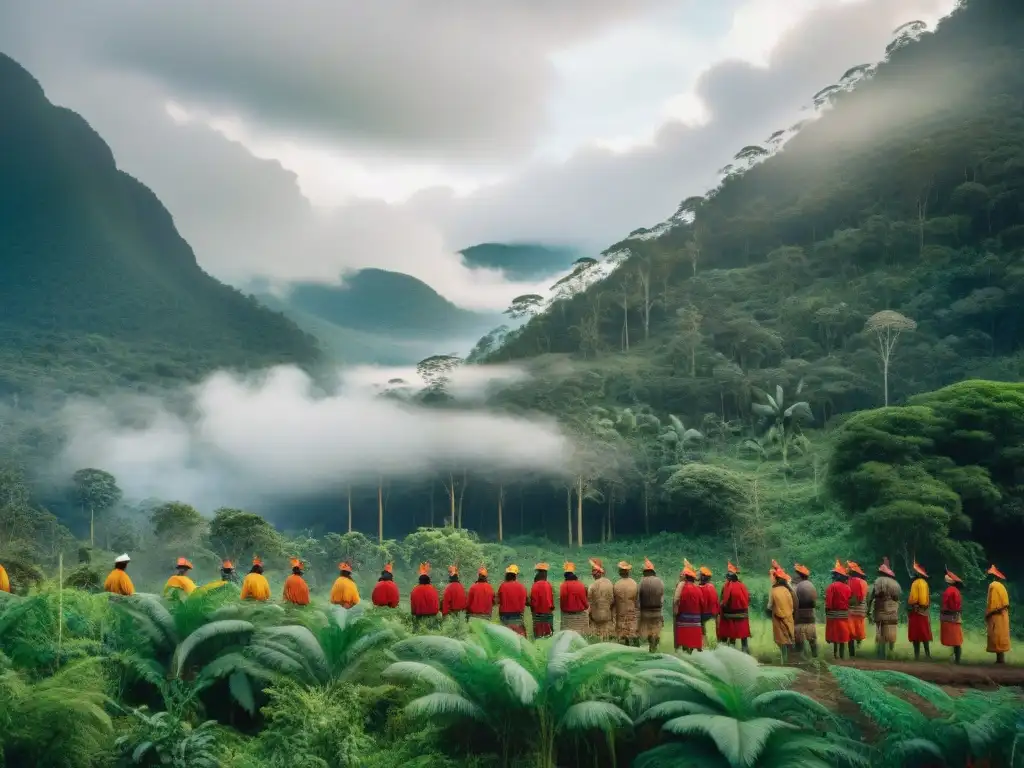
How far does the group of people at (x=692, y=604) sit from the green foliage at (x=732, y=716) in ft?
12.1

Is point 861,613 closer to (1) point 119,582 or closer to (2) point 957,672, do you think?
(2) point 957,672

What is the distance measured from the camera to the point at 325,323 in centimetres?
8181

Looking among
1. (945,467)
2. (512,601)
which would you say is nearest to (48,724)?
(512,601)

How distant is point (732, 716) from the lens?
24.9 feet

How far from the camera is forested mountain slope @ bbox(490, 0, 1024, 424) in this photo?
137 feet

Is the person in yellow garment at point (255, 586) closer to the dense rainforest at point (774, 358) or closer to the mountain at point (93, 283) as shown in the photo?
the dense rainforest at point (774, 358)

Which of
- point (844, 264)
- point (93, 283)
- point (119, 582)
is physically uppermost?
point (93, 283)

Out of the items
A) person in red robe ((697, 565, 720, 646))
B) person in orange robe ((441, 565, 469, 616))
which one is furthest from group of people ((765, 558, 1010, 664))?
person in orange robe ((441, 565, 469, 616))

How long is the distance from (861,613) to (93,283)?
75.1 meters

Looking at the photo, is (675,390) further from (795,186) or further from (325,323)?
(325,323)

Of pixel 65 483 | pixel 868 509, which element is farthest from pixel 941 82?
pixel 65 483

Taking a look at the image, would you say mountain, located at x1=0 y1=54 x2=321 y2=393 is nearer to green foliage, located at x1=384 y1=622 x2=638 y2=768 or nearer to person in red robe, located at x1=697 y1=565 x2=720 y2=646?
person in red robe, located at x1=697 y1=565 x2=720 y2=646

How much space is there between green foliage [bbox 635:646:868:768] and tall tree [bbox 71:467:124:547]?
40338mm

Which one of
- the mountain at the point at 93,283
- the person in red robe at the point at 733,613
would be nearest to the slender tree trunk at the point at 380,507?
the mountain at the point at 93,283
